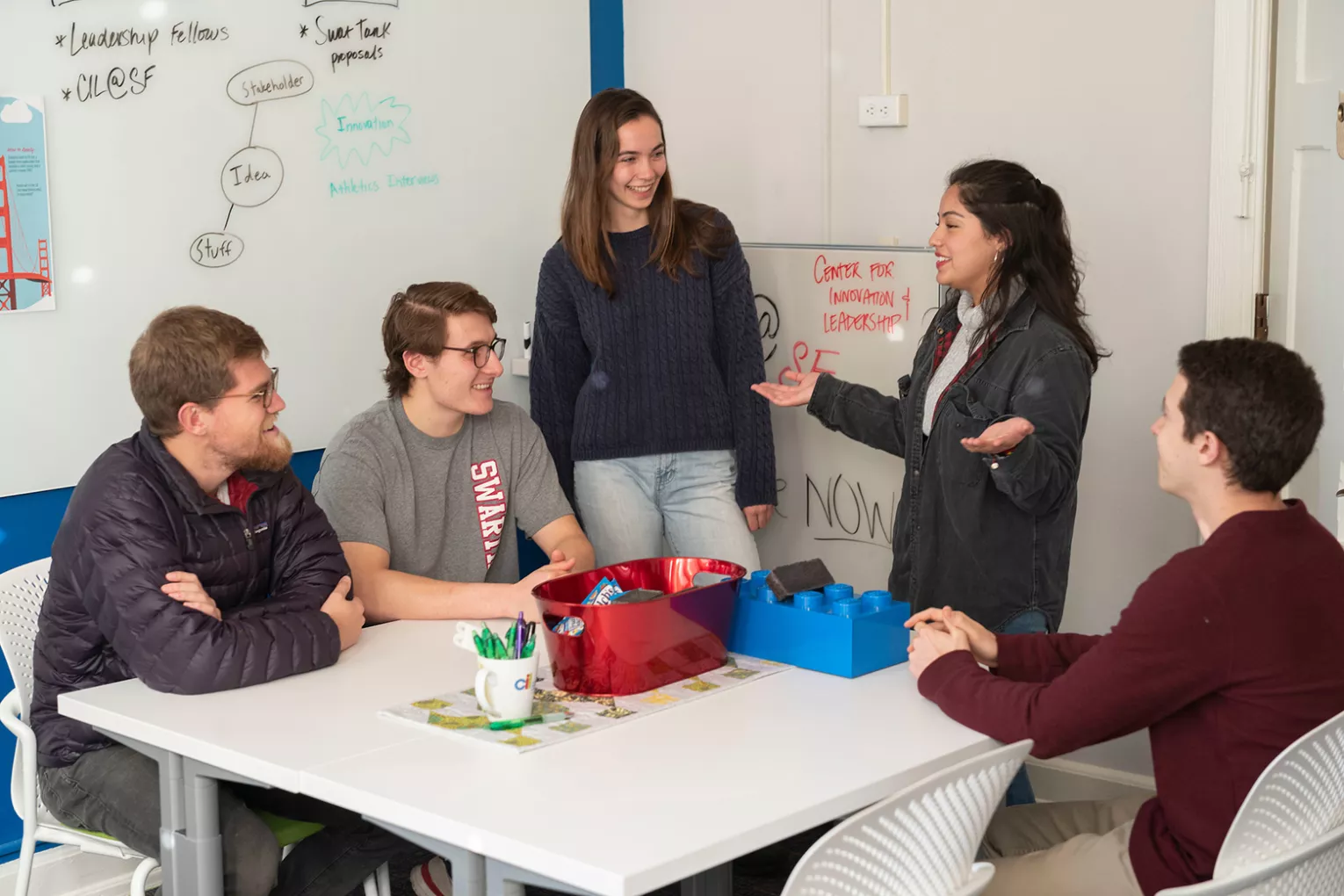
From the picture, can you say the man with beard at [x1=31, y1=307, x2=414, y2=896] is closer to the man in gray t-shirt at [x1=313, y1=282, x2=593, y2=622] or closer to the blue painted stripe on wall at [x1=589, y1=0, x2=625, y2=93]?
the man in gray t-shirt at [x1=313, y1=282, x2=593, y2=622]

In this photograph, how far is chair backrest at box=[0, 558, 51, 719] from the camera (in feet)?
7.86

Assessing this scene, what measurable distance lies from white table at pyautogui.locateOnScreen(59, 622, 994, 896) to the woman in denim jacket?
56 centimetres

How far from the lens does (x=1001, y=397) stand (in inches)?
99.3

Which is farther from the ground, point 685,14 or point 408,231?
point 685,14

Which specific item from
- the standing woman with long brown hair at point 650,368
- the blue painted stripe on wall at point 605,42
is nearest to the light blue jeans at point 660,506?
the standing woman with long brown hair at point 650,368

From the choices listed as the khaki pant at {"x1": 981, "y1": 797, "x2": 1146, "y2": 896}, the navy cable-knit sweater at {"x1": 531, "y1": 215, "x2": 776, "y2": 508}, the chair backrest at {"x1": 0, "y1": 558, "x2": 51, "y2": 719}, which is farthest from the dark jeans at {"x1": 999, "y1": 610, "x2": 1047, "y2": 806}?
the chair backrest at {"x1": 0, "y1": 558, "x2": 51, "y2": 719}

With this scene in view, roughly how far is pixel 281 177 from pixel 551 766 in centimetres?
202

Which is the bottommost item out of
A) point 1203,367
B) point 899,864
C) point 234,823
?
point 234,823

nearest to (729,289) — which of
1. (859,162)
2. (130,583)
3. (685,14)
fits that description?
(859,162)

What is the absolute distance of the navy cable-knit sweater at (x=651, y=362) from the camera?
3.28 metres

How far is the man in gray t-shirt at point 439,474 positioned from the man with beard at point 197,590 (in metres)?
0.19

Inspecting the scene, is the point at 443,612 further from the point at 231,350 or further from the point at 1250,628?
the point at 1250,628

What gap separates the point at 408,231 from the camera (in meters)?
3.60

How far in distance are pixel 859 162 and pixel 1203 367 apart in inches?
81.1
